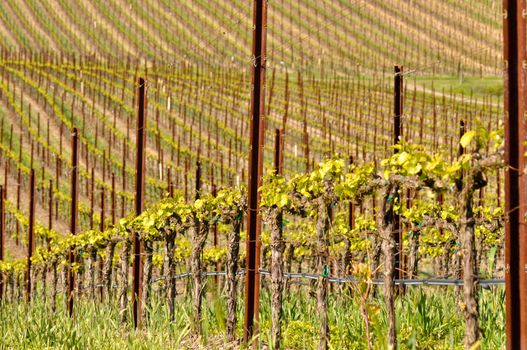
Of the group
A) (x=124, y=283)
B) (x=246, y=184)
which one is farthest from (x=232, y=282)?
(x=124, y=283)

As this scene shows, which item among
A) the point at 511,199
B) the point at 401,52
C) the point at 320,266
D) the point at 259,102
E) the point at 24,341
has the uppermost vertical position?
the point at 401,52

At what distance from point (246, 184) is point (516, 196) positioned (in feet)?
24.7

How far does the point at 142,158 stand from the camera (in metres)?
12.1

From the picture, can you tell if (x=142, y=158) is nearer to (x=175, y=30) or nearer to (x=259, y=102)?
(x=259, y=102)

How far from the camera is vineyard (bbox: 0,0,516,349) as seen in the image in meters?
7.52

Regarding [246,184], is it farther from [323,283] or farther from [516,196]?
[516,196]

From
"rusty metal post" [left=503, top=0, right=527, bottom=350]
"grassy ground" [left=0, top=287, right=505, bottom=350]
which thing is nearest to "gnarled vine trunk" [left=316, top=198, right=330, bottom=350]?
"grassy ground" [left=0, top=287, right=505, bottom=350]

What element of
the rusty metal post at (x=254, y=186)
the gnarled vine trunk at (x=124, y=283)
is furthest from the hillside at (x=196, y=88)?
the rusty metal post at (x=254, y=186)

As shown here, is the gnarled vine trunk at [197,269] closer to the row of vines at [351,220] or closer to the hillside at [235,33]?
the row of vines at [351,220]

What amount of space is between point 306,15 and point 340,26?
2.89 metres

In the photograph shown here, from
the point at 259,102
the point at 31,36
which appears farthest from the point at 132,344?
the point at 31,36

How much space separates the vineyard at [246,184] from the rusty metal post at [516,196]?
0.06 m

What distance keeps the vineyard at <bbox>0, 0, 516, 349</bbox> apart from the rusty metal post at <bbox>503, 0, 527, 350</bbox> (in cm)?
6

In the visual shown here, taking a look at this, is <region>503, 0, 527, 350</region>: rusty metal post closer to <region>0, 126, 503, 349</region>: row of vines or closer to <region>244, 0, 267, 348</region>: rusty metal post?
<region>0, 126, 503, 349</region>: row of vines
